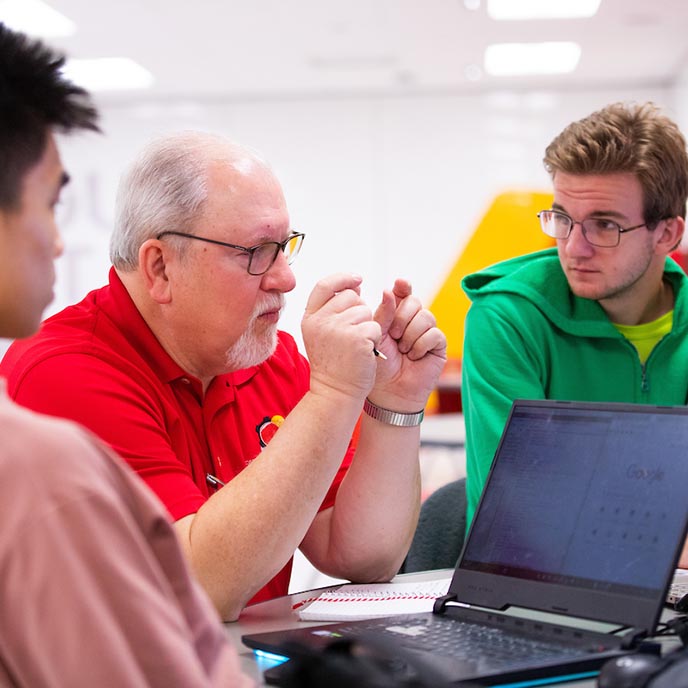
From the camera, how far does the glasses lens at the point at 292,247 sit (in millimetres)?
1637

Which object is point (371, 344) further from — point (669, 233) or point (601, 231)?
point (669, 233)

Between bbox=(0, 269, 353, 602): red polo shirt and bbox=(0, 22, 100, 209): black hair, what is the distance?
606 mm

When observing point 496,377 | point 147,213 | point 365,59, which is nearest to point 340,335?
point 147,213

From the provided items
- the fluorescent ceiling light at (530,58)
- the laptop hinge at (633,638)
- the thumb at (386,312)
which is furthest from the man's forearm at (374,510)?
the fluorescent ceiling light at (530,58)

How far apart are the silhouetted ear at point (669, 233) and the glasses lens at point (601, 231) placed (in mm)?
125

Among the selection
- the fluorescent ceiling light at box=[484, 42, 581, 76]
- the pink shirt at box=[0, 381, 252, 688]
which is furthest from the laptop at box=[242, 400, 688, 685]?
the fluorescent ceiling light at box=[484, 42, 581, 76]

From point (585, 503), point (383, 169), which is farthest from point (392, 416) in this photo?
point (383, 169)

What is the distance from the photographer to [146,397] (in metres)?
1.46

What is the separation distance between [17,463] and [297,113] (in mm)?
9126

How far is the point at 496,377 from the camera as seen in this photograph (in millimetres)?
1969

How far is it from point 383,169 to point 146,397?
26.6 feet

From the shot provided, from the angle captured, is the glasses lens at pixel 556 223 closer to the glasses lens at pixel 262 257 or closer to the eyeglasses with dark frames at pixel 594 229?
the eyeglasses with dark frames at pixel 594 229

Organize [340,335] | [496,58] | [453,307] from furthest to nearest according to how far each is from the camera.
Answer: [453,307], [496,58], [340,335]

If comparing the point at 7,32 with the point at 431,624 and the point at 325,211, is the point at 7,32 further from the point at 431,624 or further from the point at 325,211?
the point at 325,211
